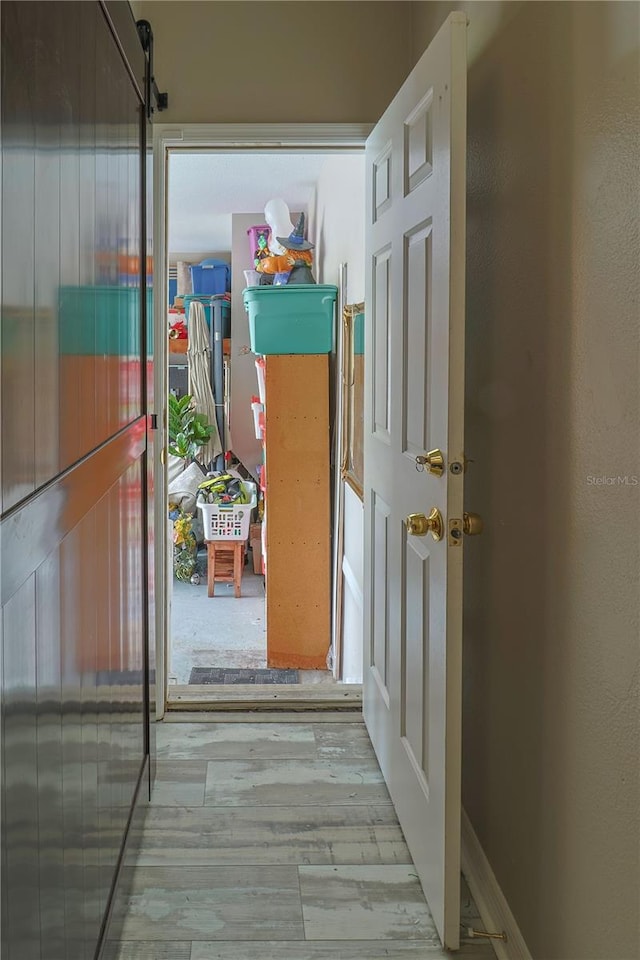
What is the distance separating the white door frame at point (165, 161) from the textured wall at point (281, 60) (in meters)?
0.04

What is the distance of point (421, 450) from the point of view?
215 cm

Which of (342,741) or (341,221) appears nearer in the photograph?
(342,741)

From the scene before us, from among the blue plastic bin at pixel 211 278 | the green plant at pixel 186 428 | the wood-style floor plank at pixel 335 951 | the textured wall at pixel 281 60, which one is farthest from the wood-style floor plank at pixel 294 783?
the blue plastic bin at pixel 211 278

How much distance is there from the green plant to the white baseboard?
574 cm

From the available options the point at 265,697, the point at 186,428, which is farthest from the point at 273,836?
the point at 186,428

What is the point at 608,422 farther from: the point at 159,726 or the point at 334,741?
the point at 159,726

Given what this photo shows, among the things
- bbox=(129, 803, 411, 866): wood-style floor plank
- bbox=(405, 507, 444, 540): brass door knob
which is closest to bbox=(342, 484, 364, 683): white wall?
bbox=(129, 803, 411, 866): wood-style floor plank

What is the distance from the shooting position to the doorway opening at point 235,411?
4.40 metres

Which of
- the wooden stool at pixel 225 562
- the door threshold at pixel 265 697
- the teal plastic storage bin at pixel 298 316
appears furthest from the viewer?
the wooden stool at pixel 225 562

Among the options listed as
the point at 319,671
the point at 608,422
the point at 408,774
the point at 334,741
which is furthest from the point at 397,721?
the point at 319,671

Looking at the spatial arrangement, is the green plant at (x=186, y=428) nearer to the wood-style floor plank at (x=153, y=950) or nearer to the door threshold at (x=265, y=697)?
the door threshold at (x=265, y=697)

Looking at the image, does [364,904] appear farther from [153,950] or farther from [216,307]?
[216,307]

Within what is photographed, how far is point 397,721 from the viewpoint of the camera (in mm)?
2416

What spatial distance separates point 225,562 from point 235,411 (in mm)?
1420
